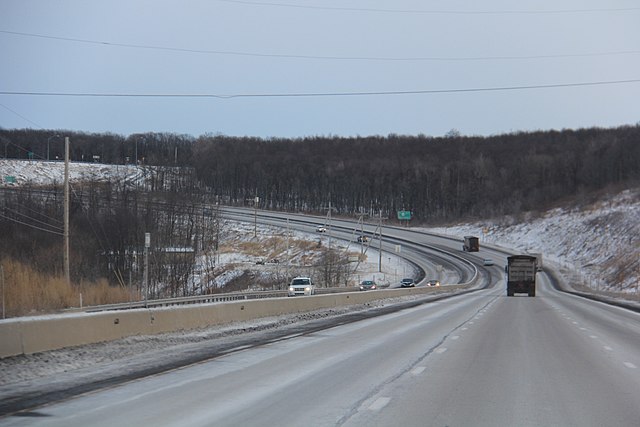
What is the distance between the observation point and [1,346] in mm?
13039

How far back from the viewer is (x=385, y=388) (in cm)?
1113

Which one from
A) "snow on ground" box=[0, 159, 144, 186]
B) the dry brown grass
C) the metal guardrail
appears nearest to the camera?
the dry brown grass

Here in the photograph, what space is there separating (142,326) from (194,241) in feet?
297

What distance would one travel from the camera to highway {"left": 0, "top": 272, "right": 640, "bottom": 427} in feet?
28.8

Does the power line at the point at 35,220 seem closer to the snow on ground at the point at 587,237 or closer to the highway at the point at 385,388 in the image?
the snow on ground at the point at 587,237

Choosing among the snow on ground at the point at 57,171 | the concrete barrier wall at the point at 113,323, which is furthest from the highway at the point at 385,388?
the snow on ground at the point at 57,171

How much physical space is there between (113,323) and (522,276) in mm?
55181

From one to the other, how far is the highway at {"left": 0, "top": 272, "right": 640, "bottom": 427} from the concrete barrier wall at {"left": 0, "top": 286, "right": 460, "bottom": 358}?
128 inches

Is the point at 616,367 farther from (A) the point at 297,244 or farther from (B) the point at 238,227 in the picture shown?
(B) the point at 238,227

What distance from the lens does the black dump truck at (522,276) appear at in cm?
6706

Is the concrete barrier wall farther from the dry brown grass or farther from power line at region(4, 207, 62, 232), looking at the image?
power line at region(4, 207, 62, 232)

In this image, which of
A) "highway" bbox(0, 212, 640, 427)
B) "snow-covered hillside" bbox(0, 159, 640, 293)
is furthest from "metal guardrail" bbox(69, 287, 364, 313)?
"snow-covered hillside" bbox(0, 159, 640, 293)

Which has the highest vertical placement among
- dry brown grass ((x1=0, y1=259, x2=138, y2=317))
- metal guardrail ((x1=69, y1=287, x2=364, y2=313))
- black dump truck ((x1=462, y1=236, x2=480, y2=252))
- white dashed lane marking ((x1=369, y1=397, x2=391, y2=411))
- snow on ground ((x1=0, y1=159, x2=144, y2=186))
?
snow on ground ((x1=0, y1=159, x2=144, y2=186))

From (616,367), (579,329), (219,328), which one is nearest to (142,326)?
(219,328)
